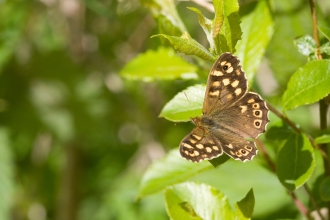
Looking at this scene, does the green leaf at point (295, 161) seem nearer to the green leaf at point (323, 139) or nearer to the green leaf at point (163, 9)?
the green leaf at point (323, 139)

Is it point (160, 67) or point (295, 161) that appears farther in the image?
point (160, 67)

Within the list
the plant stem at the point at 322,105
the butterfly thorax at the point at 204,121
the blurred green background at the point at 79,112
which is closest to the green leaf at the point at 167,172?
the butterfly thorax at the point at 204,121

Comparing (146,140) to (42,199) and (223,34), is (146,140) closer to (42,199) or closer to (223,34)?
(42,199)

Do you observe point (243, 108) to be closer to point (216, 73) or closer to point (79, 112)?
point (216, 73)

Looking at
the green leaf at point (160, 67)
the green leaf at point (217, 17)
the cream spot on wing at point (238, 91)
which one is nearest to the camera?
the green leaf at point (217, 17)

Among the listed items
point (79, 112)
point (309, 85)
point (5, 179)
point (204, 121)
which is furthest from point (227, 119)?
point (79, 112)

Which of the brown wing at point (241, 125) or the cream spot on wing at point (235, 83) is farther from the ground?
the cream spot on wing at point (235, 83)
